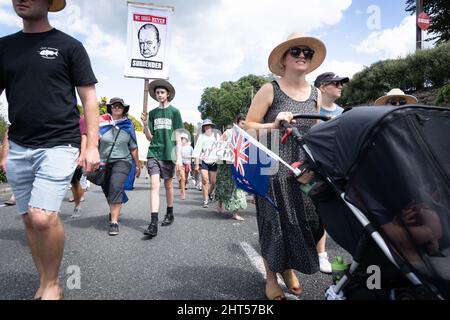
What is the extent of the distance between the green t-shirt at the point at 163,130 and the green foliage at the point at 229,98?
184 feet

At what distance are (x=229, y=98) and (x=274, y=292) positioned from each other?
63.2 m

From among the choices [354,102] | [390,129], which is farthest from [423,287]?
[354,102]

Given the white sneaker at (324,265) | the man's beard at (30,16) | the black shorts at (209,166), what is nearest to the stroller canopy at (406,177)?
the white sneaker at (324,265)

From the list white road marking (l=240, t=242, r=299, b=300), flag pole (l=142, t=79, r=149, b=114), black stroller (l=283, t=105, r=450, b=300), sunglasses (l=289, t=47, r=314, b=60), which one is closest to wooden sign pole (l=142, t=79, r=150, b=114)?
flag pole (l=142, t=79, r=149, b=114)

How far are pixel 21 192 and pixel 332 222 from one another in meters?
2.03

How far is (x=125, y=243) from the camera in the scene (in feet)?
13.7

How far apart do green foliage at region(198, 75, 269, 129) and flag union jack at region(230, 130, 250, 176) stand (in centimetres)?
5878

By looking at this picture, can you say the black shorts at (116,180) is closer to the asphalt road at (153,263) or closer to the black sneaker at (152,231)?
the asphalt road at (153,263)

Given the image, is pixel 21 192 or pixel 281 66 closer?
pixel 21 192

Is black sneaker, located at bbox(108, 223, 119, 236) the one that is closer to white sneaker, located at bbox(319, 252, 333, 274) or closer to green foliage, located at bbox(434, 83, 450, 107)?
white sneaker, located at bbox(319, 252, 333, 274)

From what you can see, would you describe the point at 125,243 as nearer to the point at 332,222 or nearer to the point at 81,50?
the point at 81,50

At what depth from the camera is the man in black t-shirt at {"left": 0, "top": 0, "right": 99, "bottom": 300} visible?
2256 millimetres

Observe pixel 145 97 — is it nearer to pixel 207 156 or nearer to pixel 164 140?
pixel 164 140

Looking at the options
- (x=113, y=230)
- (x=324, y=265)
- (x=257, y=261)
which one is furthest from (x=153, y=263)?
(x=324, y=265)
